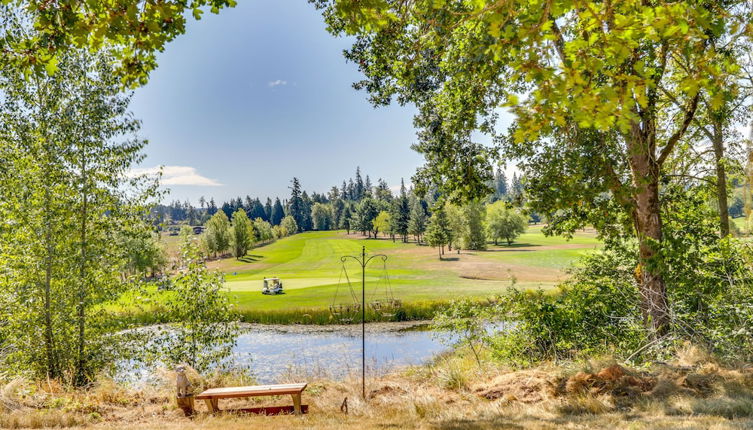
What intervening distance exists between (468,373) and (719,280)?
471 cm

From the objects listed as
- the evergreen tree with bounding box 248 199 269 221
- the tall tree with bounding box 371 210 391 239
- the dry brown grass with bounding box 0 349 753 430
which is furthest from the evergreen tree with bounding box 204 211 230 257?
the evergreen tree with bounding box 248 199 269 221

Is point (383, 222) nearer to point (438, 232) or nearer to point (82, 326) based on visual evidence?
point (438, 232)

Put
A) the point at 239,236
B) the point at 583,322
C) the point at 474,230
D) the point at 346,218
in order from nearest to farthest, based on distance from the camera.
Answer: the point at 583,322
the point at 239,236
the point at 474,230
the point at 346,218

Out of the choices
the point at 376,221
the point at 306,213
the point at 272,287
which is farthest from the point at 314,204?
the point at 272,287

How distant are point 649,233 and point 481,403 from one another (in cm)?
484

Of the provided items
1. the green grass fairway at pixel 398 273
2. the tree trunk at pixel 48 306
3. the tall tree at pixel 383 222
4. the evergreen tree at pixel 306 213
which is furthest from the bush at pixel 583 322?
the evergreen tree at pixel 306 213

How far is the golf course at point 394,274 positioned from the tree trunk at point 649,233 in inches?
316

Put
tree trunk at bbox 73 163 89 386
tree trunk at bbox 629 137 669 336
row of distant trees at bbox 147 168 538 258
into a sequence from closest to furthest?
1. tree trunk at bbox 629 137 669 336
2. tree trunk at bbox 73 163 89 386
3. row of distant trees at bbox 147 168 538 258

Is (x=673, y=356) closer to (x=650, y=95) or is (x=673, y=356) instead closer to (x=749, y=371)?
(x=749, y=371)

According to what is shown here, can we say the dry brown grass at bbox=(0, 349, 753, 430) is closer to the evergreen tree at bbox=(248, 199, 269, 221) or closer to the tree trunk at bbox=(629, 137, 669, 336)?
the tree trunk at bbox=(629, 137, 669, 336)

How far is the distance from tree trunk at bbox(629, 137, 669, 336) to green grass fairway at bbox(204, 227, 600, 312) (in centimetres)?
1004

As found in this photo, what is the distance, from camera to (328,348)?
19375mm

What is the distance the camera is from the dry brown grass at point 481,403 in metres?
4.37

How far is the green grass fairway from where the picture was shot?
29672 mm
